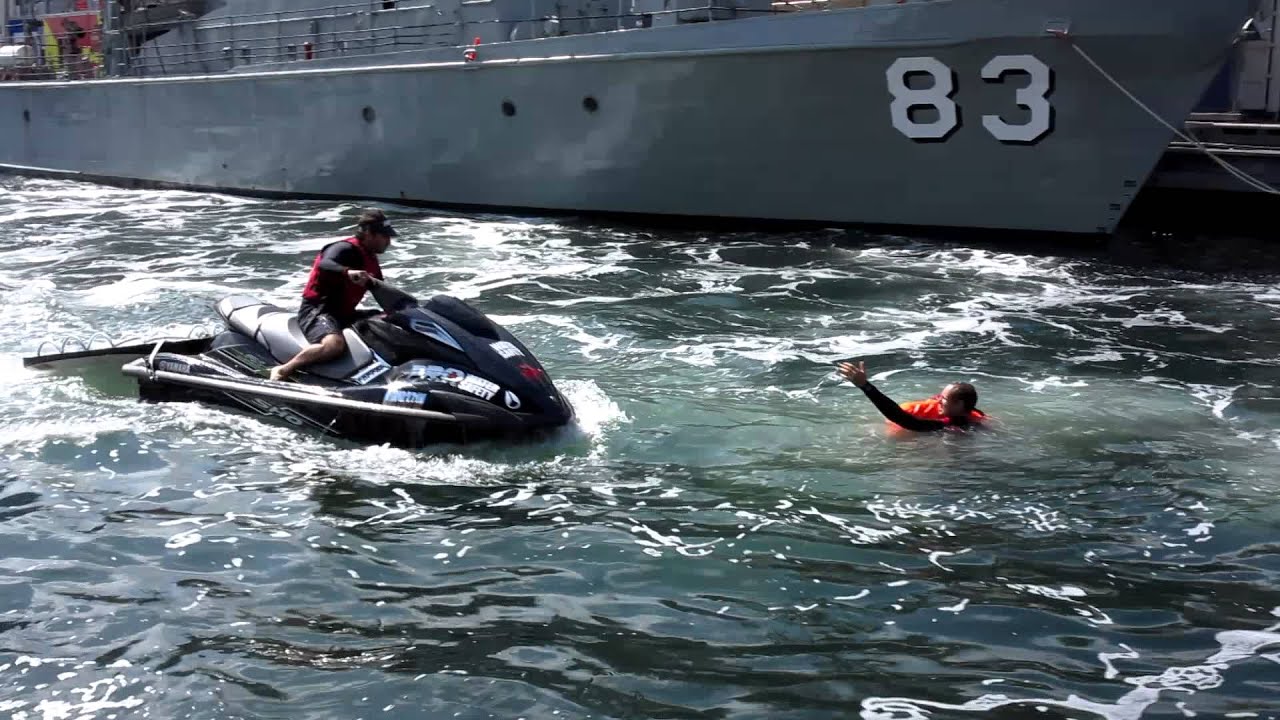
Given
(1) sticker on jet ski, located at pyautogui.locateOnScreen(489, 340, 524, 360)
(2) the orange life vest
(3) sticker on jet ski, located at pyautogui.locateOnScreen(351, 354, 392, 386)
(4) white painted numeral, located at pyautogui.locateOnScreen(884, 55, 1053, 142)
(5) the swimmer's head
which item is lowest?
(2) the orange life vest

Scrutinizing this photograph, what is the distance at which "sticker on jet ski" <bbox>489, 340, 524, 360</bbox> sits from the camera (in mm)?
7453

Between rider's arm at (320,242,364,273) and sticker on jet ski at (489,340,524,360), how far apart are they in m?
1.13

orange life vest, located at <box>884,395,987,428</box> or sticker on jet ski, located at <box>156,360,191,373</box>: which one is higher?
sticker on jet ski, located at <box>156,360,191,373</box>

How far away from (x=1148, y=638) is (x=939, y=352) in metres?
5.56

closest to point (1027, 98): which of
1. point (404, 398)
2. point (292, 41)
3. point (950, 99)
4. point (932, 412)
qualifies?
point (950, 99)

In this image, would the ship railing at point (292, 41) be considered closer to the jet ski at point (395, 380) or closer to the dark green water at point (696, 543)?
the dark green water at point (696, 543)

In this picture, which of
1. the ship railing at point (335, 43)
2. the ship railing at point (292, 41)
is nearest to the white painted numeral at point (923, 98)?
the ship railing at point (292, 41)

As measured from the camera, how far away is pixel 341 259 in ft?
26.3

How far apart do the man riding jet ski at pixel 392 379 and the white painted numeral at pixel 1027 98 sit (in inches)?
330

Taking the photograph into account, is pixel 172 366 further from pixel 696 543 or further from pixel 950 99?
pixel 950 99

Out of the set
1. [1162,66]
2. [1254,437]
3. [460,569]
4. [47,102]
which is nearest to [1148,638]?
[460,569]

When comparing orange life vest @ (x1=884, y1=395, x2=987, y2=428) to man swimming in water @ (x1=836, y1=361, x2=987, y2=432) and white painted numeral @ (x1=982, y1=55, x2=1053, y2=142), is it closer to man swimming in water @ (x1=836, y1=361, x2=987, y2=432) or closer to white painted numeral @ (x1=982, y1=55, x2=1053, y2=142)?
man swimming in water @ (x1=836, y1=361, x2=987, y2=432)

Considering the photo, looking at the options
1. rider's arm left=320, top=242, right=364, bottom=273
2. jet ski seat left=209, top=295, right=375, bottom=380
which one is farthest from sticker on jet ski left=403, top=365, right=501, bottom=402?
rider's arm left=320, top=242, right=364, bottom=273

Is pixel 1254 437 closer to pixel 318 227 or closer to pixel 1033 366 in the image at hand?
pixel 1033 366
